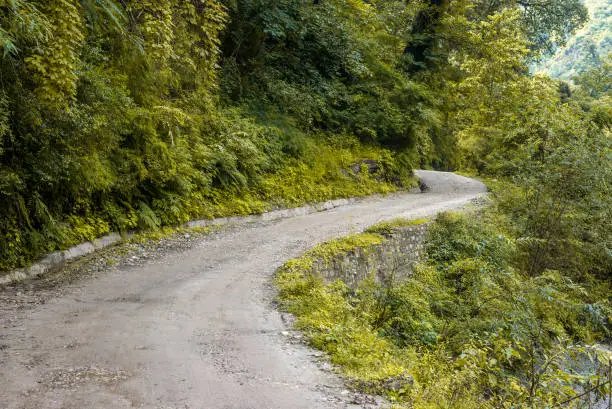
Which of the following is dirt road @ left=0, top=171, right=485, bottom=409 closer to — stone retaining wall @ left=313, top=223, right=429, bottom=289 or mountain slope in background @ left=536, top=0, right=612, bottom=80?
stone retaining wall @ left=313, top=223, right=429, bottom=289

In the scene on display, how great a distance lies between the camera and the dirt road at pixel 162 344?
14.1 feet

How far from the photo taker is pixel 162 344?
5.50m

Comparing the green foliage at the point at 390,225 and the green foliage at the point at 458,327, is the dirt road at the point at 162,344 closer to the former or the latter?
the green foliage at the point at 458,327

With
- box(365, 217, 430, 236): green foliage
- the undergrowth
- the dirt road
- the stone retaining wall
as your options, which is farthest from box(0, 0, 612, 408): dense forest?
box(365, 217, 430, 236): green foliage

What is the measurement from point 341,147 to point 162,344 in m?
15.0

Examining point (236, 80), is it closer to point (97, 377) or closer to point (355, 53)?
point (355, 53)

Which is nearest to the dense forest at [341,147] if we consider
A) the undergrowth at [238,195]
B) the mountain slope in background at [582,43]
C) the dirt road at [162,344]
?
the undergrowth at [238,195]

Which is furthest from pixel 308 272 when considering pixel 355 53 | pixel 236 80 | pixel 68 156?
pixel 355 53

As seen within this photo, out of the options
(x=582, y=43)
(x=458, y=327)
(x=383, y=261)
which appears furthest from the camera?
(x=582, y=43)

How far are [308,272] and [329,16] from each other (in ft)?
45.9

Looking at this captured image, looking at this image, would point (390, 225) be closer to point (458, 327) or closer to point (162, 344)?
point (458, 327)

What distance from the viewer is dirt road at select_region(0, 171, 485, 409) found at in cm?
429

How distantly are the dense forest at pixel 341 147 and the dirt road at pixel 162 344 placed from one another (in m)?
0.75

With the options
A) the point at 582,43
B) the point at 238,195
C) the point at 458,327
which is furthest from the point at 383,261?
the point at 582,43
